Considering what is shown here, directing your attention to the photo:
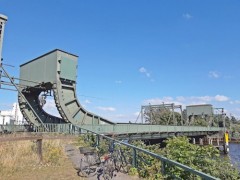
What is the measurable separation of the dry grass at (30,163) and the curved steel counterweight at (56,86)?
48.4 ft

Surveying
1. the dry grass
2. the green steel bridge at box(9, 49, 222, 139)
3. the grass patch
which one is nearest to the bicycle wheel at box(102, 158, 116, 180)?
the dry grass

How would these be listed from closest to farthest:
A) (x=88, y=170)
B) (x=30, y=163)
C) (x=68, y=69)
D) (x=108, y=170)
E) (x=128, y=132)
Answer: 1. (x=108, y=170)
2. (x=88, y=170)
3. (x=30, y=163)
4. (x=68, y=69)
5. (x=128, y=132)

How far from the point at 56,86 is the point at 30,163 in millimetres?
17458

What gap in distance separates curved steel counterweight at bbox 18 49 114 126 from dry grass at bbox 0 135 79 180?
14.8 m

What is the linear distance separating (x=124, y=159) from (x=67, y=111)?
18772mm

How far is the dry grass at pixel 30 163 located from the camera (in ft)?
28.7

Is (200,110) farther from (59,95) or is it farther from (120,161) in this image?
(120,161)

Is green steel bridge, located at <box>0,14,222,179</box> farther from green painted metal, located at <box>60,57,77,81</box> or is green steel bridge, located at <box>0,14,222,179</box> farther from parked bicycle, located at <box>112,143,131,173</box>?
parked bicycle, located at <box>112,143,131,173</box>

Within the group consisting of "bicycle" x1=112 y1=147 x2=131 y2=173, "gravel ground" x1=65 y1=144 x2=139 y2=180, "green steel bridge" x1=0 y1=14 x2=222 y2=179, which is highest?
"green steel bridge" x1=0 y1=14 x2=222 y2=179

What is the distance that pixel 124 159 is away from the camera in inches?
392

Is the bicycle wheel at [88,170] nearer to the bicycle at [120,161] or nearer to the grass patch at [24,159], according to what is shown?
the bicycle at [120,161]

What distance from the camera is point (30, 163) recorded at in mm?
10273

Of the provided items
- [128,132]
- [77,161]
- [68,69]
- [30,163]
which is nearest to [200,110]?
[128,132]

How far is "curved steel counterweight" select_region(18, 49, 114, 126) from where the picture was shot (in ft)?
90.1
